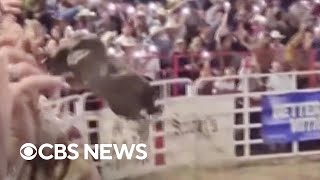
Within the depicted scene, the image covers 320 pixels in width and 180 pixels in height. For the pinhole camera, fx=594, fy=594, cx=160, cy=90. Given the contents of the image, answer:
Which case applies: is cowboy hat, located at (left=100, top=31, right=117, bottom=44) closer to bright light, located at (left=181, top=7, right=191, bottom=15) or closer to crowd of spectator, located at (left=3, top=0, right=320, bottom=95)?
→ crowd of spectator, located at (left=3, top=0, right=320, bottom=95)

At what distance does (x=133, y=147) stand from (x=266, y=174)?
0.23 metres

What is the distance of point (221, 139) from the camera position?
3.26ft

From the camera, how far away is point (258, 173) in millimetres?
994

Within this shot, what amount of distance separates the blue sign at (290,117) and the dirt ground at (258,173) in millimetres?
43

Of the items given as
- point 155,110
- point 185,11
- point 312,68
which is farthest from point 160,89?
point 312,68

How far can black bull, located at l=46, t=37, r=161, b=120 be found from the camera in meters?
0.94

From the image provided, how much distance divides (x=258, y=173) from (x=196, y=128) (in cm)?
13

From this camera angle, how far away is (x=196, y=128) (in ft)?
3.22

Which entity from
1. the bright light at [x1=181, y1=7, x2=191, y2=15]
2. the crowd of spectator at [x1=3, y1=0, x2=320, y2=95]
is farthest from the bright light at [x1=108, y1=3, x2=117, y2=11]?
the bright light at [x1=181, y1=7, x2=191, y2=15]

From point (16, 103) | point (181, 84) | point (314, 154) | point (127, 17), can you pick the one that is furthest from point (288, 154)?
point (16, 103)

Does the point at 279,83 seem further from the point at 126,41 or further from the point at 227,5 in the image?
the point at 126,41

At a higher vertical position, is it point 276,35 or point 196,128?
point 276,35

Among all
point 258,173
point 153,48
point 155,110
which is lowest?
point 258,173

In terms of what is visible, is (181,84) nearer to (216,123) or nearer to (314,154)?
(216,123)
